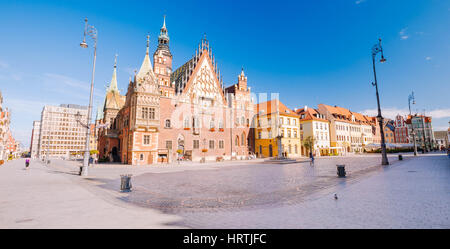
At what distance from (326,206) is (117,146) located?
154 ft

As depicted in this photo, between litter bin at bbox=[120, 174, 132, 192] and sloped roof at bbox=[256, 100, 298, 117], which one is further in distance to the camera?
sloped roof at bbox=[256, 100, 298, 117]

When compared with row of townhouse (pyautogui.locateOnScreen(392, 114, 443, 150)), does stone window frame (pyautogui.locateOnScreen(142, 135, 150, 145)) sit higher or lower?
lower

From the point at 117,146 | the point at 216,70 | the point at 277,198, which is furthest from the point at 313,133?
the point at 277,198

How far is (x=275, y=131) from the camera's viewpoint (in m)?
49.7

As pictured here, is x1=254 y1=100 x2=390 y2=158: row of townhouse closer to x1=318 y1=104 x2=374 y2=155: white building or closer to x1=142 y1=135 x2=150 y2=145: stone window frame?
x1=318 y1=104 x2=374 y2=155: white building

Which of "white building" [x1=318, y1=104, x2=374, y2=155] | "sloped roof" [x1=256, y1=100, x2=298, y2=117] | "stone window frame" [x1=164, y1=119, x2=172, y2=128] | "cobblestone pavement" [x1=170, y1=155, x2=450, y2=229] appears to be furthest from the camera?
"white building" [x1=318, y1=104, x2=374, y2=155]

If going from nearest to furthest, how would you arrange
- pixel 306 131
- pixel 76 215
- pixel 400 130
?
pixel 76 215 → pixel 306 131 → pixel 400 130

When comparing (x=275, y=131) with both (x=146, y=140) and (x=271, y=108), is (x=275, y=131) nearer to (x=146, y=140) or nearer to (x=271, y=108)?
(x=271, y=108)

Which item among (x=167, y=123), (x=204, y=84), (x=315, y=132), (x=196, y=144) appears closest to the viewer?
(x=167, y=123)

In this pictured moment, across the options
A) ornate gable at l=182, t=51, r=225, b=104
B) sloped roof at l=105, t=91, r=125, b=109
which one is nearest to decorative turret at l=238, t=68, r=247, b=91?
ornate gable at l=182, t=51, r=225, b=104

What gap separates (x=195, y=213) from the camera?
6.32 meters

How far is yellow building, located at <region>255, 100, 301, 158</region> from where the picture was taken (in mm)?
50406

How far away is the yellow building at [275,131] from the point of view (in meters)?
50.4

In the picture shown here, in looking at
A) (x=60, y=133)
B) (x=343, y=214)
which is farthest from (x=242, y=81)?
(x=60, y=133)
